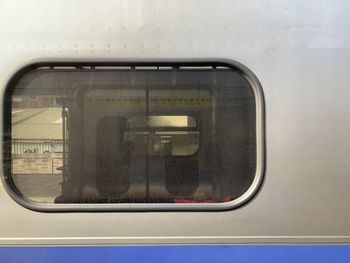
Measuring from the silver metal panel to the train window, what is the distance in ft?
0.26

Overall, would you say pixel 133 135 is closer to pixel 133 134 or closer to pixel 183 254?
pixel 133 134

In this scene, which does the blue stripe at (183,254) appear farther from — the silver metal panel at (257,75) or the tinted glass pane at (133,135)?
the tinted glass pane at (133,135)

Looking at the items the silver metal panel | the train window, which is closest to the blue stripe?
the silver metal panel

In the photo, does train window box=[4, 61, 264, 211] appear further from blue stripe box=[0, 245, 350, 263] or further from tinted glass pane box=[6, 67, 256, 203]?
blue stripe box=[0, 245, 350, 263]

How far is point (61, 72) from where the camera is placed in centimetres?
205

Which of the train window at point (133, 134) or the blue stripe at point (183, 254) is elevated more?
the train window at point (133, 134)

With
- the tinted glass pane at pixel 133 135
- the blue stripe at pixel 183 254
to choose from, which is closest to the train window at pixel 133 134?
the tinted glass pane at pixel 133 135

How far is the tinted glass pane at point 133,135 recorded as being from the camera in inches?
81.0

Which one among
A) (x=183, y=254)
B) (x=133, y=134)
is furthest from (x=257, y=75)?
(x=183, y=254)

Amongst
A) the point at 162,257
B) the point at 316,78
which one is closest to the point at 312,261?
the point at 162,257

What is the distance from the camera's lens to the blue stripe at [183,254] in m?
2.01

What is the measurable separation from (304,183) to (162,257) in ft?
2.36

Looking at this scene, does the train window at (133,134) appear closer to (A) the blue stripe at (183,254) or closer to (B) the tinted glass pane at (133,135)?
(B) the tinted glass pane at (133,135)

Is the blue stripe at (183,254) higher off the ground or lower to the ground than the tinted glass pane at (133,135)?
lower
